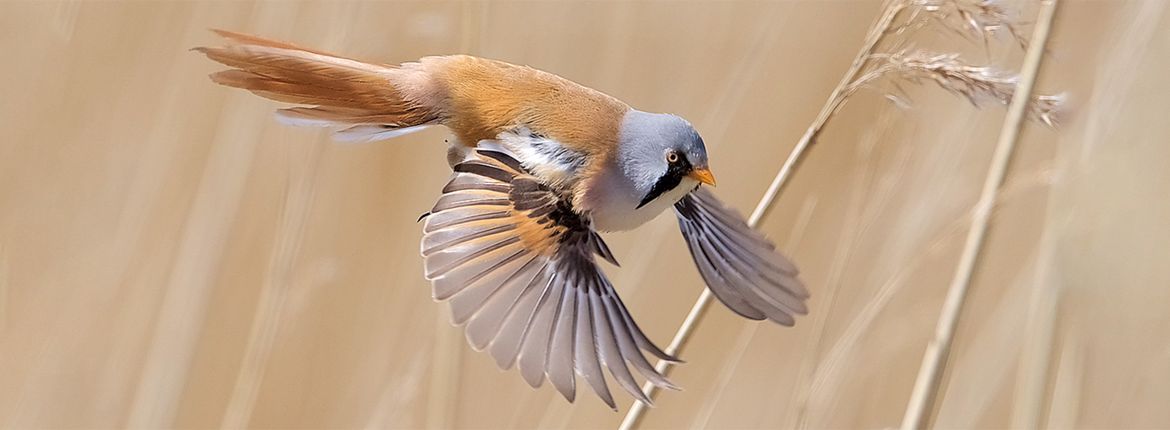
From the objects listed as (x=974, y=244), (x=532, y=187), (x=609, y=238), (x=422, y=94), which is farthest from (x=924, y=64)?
(x=609, y=238)

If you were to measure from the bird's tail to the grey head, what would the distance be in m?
0.20

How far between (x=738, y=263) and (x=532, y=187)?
0.75 ft

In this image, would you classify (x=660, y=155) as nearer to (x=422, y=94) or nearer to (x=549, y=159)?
(x=549, y=159)

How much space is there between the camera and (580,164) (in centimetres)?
107

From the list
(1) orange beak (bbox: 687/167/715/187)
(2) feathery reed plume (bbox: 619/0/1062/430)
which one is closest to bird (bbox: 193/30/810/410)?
(1) orange beak (bbox: 687/167/715/187)

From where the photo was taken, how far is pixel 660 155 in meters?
1.06

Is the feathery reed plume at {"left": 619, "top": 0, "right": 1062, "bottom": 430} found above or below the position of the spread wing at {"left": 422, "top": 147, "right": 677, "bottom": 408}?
above

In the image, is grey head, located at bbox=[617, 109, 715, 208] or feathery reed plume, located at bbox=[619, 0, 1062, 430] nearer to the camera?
feathery reed plume, located at bbox=[619, 0, 1062, 430]

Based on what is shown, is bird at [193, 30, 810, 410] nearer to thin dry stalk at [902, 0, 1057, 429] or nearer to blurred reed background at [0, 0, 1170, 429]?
blurred reed background at [0, 0, 1170, 429]

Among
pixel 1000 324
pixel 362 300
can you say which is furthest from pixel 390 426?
pixel 362 300

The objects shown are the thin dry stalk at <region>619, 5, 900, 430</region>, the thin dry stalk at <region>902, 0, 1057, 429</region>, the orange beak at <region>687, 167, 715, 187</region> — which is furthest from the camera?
the orange beak at <region>687, 167, 715, 187</region>

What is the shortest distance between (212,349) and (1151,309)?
6.21 feet

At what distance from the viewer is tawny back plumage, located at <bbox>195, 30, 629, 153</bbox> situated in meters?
1.07

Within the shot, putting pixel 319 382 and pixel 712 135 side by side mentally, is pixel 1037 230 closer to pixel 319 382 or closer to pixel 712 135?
pixel 712 135
